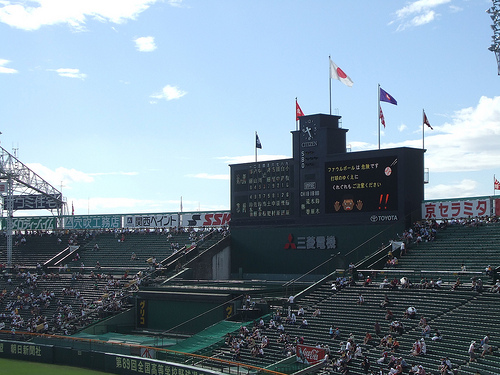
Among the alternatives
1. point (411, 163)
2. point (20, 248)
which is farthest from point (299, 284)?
point (20, 248)

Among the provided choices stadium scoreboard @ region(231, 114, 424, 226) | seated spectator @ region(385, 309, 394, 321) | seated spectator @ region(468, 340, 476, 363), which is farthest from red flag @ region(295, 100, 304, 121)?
seated spectator @ region(468, 340, 476, 363)

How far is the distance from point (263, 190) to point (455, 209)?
37.4 ft

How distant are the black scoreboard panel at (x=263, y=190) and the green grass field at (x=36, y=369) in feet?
48.5

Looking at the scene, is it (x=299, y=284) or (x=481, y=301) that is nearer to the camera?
(x=481, y=301)

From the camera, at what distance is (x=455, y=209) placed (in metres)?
39.2

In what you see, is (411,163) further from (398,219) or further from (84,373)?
(84,373)

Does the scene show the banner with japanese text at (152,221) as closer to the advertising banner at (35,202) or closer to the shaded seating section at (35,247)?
the shaded seating section at (35,247)

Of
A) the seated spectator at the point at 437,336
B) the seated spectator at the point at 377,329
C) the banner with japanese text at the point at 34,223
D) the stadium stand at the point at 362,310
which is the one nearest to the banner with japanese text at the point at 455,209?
the stadium stand at the point at 362,310

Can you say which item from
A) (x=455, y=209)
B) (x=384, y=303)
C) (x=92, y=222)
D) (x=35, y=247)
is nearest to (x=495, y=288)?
(x=384, y=303)

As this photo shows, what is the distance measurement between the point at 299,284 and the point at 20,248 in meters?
28.8

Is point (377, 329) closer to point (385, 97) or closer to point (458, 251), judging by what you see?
point (458, 251)

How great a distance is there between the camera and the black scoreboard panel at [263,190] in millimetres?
43000

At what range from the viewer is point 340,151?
41.7m

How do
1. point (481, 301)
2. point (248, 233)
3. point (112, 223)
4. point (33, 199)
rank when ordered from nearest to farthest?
point (481, 301), point (248, 233), point (112, 223), point (33, 199)
